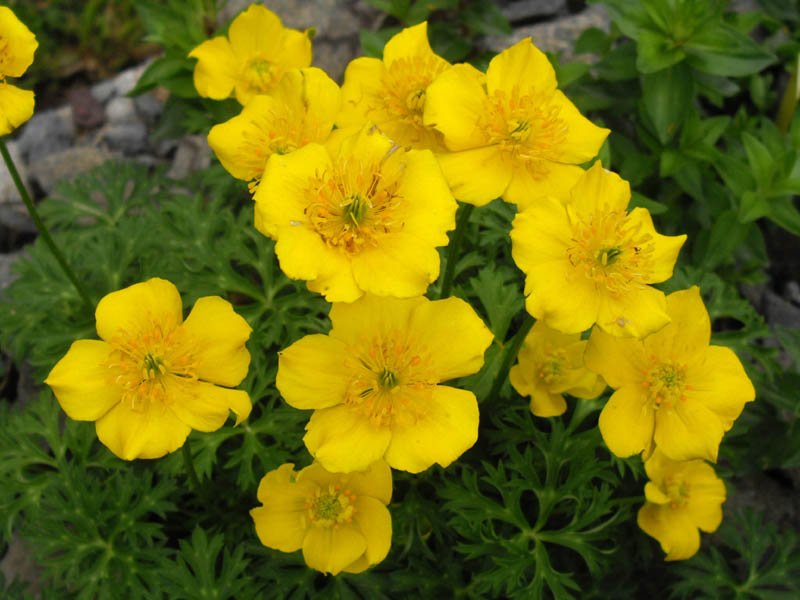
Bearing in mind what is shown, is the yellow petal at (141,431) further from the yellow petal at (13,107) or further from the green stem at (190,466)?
the yellow petal at (13,107)

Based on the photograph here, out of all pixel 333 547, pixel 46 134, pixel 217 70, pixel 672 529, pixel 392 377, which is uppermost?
pixel 217 70

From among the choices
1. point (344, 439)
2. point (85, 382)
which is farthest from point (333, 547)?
point (85, 382)

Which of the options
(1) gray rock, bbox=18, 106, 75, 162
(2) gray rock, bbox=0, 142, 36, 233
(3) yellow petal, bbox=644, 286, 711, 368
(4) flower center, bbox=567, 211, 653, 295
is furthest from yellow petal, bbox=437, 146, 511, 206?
(1) gray rock, bbox=18, 106, 75, 162

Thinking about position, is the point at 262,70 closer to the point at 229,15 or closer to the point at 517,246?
the point at 517,246

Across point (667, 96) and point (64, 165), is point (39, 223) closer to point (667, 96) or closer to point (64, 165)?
point (64, 165)

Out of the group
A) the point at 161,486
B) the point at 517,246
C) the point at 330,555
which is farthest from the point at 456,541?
the point at 517,246

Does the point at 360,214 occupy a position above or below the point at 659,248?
above

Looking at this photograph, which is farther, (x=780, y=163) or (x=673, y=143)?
(x=673, y=143)
